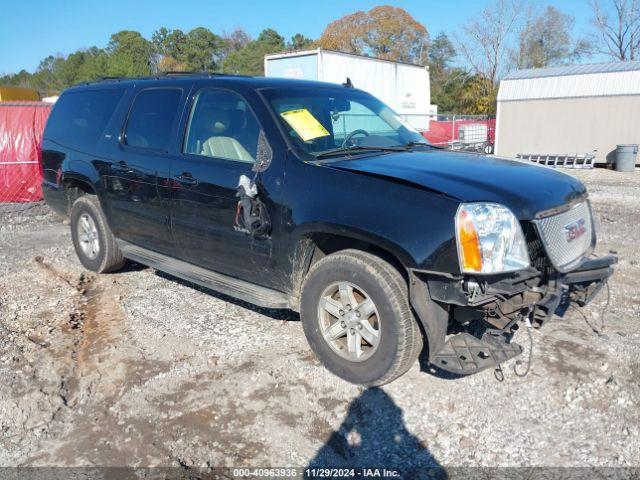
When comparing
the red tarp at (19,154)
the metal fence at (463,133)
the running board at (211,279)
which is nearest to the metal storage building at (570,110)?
the metal fence at (463,133)

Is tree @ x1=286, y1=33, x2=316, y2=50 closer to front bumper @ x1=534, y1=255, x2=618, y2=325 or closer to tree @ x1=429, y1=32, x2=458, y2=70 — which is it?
tree @ x1=429, y1=32, x2=458, y2=70

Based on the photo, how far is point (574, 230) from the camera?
136 inches

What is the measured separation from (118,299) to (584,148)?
18.0 m

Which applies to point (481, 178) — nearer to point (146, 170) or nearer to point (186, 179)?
point (186, 179)

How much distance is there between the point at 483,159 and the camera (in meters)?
4.02

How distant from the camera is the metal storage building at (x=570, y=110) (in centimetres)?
1786

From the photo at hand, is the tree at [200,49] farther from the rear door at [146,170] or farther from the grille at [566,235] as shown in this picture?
the grille at [566,235]

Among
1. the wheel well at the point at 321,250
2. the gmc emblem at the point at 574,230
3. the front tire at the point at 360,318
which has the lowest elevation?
the front tire at the point at 360,318

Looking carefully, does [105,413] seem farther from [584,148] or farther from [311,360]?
[584,148]

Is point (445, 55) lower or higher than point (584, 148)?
higher

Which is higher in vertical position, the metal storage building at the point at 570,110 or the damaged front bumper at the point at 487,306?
the metal storage building at the point at 570,110

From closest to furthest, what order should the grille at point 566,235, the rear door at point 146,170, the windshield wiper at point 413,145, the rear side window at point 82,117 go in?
1. the grille at point 566,235
2. the windshield wiper at point 413,145
3. the rear door at point 146,170
4. the rear side window at point 82,117

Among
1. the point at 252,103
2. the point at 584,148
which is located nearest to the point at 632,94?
the point at 584,148

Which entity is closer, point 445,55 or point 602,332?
point 602,332
